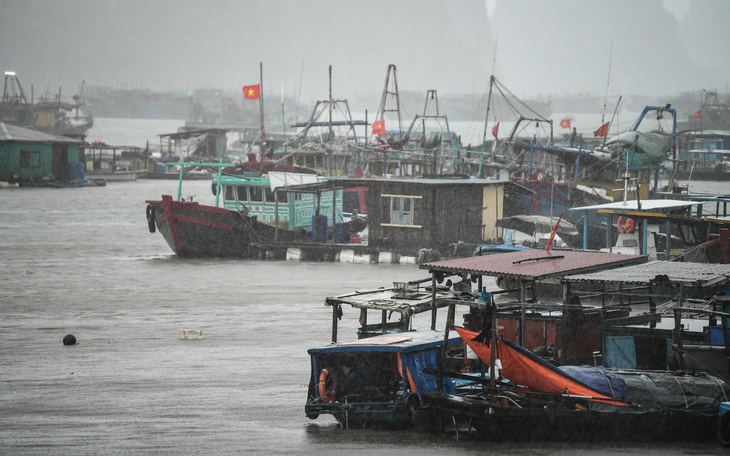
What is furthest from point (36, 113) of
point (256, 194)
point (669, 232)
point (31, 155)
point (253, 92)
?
point (669, 232)

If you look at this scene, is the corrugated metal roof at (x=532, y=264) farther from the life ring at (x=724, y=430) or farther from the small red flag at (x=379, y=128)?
the small red flag at (x=379, y=128)

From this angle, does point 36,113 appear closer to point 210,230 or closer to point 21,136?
point 21,136

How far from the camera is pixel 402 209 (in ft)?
93.8

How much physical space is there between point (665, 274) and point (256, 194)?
70.2 feet

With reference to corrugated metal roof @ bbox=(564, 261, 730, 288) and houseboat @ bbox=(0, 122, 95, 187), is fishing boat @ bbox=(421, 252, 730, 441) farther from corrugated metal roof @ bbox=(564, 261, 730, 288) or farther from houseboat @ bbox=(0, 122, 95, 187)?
houseboat @ bbox=(0, 122, 95, 187)

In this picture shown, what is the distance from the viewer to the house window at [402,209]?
28406 millimetres

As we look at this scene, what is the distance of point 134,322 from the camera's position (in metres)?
19.9

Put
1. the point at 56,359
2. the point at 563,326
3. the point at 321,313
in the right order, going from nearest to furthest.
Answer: the point at 563,326, the point at 56,359, the point at 321,313

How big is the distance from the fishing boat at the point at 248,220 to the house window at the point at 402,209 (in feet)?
7.17

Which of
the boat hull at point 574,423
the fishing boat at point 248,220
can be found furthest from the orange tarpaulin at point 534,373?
the fishing boat at point 248,220

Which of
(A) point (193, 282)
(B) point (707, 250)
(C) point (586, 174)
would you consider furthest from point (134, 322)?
(C) point (586, 174)

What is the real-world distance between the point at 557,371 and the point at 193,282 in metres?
17.6

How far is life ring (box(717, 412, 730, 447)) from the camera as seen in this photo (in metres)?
10.4

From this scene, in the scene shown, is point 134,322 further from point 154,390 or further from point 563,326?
point 563,326
